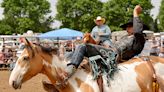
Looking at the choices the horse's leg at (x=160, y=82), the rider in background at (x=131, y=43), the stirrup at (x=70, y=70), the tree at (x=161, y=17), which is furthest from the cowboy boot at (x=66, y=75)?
the tree at (x=161, y=17)

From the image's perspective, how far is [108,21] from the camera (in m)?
63.7

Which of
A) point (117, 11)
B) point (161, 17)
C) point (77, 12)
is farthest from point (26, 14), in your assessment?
point (161, 17)

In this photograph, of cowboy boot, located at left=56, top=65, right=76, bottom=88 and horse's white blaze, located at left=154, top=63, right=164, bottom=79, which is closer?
cowboy boot, located at left=56, top=65, right=76, bottom=88

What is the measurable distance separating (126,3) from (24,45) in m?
60.7

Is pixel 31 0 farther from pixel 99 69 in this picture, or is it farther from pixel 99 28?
pixel 99 69

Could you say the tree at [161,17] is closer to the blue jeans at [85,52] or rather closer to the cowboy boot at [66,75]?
the blue jeans at [85,52]

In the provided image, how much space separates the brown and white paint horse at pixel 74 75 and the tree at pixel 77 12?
191 ft

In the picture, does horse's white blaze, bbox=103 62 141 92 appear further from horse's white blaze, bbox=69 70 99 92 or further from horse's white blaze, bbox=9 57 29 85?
horse's white blaze, bbox=9 57 29 85

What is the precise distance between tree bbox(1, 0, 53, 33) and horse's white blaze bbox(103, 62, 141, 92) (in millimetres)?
57777

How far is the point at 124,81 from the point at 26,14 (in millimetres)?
62745

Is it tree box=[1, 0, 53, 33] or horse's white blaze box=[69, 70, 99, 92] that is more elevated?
horse's white blaze box=[69, 70, 99, 92]

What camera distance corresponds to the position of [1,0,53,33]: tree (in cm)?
6462

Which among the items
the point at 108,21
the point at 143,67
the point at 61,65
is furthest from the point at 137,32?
the point at 108,21

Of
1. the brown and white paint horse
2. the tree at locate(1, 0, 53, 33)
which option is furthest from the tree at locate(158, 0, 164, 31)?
the brown and white paint horse
